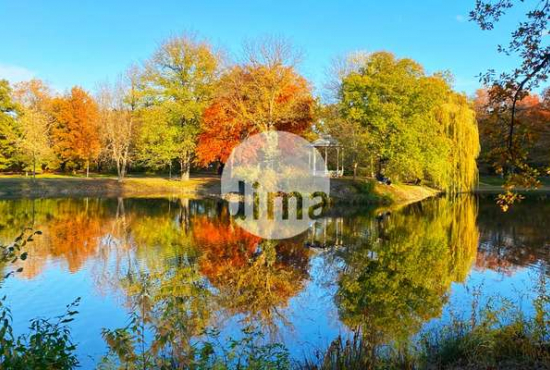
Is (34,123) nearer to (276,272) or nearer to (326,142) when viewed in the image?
(326,142)

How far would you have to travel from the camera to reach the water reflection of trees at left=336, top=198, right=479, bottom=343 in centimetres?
748

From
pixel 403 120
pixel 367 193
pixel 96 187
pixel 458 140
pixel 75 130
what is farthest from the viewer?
pixel 75 130

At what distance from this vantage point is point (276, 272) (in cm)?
1064

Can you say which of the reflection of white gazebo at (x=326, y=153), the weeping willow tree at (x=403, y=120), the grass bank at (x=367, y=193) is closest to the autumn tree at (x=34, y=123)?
the reflection of white gazebo at (x=326, y=153)

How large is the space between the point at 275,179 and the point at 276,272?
17.4 meters

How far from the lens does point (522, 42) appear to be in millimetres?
4215

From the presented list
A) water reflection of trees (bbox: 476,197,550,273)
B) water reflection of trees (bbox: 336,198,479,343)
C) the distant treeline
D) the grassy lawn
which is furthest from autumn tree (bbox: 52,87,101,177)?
water reflection of trees (bbox: 476,197,550,273)

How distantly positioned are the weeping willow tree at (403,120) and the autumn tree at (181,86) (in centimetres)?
1125

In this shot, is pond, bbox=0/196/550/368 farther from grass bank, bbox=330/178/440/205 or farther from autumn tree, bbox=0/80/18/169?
autumn tree, bbox=0/80/18/169

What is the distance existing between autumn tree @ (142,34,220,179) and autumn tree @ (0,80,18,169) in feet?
42.0

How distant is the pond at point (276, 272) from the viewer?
7223mm

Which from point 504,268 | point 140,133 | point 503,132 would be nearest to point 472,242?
point 504,268

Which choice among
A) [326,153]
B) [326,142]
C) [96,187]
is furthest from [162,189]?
[326,142]

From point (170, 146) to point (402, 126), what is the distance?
1810cm
